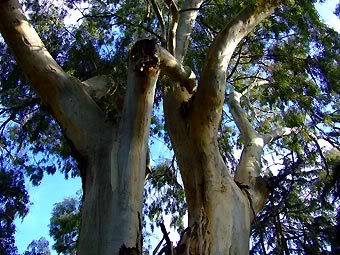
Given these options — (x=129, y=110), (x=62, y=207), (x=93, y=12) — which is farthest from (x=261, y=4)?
(x=62, y=207)

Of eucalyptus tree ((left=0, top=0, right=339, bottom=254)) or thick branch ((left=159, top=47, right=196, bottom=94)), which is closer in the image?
eucalyptus tree ((left=0, top=0, right=339, bottom=254))

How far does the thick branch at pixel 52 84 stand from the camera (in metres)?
4.22

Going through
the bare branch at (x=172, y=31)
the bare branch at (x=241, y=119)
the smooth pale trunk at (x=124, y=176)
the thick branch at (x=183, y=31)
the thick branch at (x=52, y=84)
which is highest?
the thick branch at (x=183, y=31)

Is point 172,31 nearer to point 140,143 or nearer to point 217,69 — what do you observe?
point 217,69

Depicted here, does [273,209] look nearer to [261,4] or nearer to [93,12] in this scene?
[261,4]

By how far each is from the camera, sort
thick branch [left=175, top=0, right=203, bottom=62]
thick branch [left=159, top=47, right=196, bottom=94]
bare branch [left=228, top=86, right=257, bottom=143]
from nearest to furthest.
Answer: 1. thick branch [left=159, top=47, right=196, bottom=94]
2. bare branch [left=228, top=86, right=257, bottom=143]
3. thick branch [left=175, top=0, right=203, bottom=62]

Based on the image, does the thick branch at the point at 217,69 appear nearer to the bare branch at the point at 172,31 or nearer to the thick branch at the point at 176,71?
the thick branch at the point at 176,71

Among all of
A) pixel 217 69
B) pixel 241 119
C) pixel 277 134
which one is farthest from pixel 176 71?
pixel 277 134

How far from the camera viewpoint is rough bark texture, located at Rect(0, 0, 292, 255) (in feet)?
12.2

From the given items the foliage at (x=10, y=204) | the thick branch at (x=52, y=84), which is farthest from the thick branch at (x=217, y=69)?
the foliage at (x=10, y=204)

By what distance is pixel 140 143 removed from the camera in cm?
405

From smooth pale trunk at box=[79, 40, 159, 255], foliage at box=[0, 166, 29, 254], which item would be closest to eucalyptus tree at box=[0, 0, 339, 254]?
smooth pale trunk at box=[79, 40, 159, 255]

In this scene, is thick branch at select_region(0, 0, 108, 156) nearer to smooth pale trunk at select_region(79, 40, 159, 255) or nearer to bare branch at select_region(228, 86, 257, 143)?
smooth pale trunk at select_region(79, 40, 159, 255)

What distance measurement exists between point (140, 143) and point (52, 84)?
0.96 m
